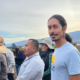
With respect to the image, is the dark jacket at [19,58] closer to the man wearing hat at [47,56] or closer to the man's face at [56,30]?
the man wearing hat at [47,56]

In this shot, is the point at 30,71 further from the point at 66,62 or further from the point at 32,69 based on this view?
the point at 66,62

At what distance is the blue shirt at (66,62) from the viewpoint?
1304 mm

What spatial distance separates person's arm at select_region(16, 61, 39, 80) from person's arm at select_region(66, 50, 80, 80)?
43.1 inches

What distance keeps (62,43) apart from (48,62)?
1921 mm

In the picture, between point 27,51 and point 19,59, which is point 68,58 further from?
point 19,59

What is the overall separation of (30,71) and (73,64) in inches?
45.1

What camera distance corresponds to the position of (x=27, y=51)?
2586 millimetres

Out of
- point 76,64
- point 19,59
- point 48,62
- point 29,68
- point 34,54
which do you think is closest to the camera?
point 76,64

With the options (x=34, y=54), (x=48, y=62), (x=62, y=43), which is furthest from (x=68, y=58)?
(x=48, y=62)

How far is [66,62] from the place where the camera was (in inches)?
52.4

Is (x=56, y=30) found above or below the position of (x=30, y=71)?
above

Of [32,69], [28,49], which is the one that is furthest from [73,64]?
[28,49]

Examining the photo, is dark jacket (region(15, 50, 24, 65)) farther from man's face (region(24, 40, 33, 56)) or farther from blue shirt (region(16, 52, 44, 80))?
blue shirt (region(16, 52, 44, 80))

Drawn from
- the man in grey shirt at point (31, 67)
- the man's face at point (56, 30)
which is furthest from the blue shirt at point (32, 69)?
the man's face at point (56, 30)
